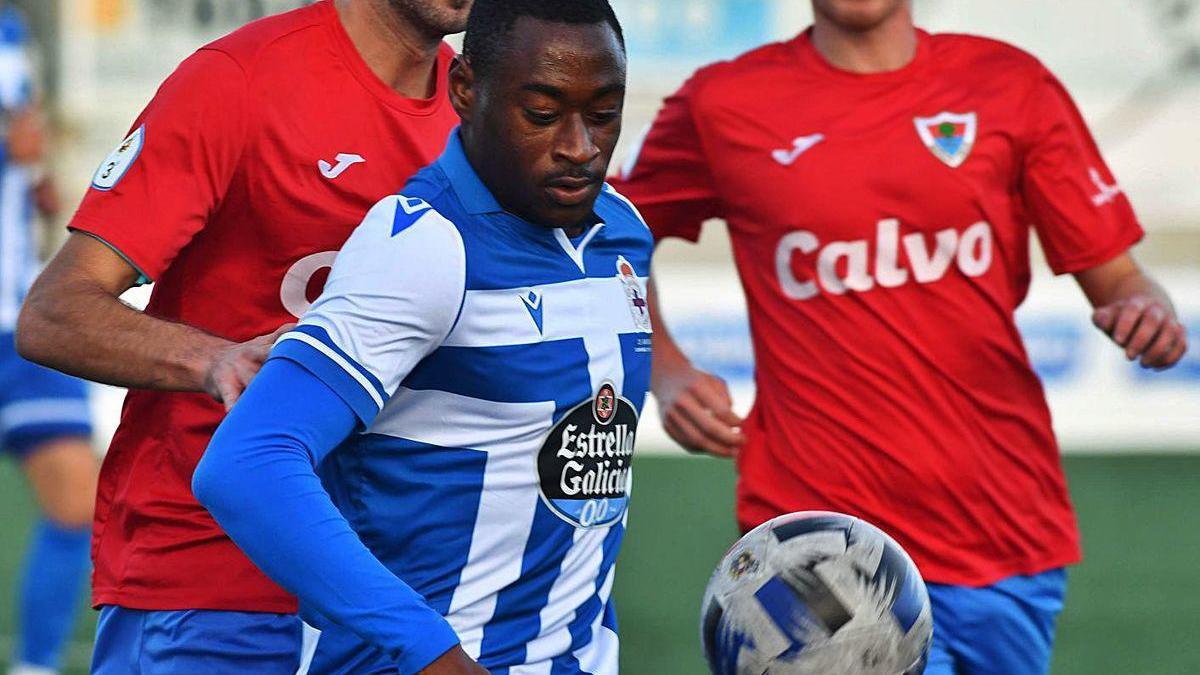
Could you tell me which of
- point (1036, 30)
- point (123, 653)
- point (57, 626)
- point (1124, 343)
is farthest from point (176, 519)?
point (1036, 30)

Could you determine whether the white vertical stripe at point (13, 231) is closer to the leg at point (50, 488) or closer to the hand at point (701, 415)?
the leg at point (50, 488)

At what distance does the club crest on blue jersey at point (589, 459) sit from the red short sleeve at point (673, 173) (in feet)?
4.55

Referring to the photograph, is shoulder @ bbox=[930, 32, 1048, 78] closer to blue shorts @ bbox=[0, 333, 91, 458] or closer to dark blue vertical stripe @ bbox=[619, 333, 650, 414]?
dark blue vertical stripe @ bbox=[619, 333, 650, 414]

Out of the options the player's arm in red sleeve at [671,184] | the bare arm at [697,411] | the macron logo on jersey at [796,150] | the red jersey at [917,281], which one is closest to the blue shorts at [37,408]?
the player's arm in red sleeve at [671,184]

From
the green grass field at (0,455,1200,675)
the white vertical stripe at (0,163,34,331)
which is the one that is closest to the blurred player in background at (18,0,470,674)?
the green grass field at (0,455,1200,675)

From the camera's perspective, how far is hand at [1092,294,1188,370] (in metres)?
3.86

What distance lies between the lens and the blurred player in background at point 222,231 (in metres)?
3.19

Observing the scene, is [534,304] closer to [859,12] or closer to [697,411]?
[697,411]

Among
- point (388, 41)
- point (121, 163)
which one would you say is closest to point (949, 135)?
point (388, 41)

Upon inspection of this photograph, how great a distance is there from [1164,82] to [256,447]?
12700 mm

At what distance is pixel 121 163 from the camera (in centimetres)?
323

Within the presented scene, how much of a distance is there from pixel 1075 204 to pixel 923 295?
0.40 metres

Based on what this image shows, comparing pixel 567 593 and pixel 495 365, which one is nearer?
pixel 495 365

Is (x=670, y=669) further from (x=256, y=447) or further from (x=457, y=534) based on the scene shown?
(x=256, y=447)
